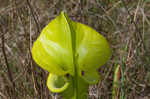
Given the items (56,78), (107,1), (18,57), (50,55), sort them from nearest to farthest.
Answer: (50,55)
(56,78)
(18,57)
(107,1)

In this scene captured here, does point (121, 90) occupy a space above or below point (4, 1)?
below

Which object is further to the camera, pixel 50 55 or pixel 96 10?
pixel 96 10

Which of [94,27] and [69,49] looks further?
[94,27]

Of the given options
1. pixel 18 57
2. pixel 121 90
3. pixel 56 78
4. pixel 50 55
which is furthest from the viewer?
pixel 18 57

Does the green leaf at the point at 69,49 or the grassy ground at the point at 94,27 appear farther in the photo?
the grassy ground at the point at 94,27

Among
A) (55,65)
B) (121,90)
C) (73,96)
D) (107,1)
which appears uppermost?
(107,1)

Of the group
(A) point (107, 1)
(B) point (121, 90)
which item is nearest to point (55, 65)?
(B) point (121, 90)

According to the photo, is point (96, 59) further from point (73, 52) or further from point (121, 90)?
point (121, 90)

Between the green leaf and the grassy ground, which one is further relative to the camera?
the grassy ground
